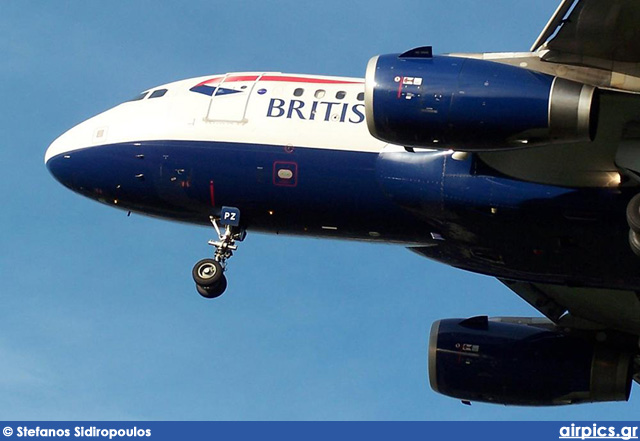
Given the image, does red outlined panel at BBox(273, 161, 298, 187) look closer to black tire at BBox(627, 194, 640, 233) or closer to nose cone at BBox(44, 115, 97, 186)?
nose cone at BBox(44, 115, 97, 186)

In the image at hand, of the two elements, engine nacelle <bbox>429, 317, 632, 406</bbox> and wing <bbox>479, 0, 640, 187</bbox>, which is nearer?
wing <bbox>479, 0, 640, 187</bbox>

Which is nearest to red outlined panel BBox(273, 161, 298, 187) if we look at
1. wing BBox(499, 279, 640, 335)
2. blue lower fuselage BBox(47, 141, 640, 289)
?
blue lower fuselage BBox(47, 141, 640, 289)

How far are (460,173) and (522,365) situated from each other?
580cm

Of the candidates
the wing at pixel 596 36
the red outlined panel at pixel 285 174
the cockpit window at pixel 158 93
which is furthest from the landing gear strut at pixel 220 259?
the wing at pixel 596 36

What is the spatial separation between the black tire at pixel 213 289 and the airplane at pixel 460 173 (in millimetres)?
37

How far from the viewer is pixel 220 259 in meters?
31.0

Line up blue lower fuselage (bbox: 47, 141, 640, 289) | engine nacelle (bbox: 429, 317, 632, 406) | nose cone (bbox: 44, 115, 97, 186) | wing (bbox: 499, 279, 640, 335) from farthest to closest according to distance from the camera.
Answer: wing (bbox: 499, 279, 640, 335), nose cone (bbox: 44, 115, 97, 186), engine nacelle (bbox: 429, 317, 632, 406), blue lower fuselage (bbox: 47, 141, 640, 289)

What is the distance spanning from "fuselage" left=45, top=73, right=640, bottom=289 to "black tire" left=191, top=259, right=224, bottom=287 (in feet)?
3.42

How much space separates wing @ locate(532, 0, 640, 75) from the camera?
25.4m

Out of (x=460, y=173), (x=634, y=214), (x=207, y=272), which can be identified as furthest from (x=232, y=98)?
(x=634, y=214)

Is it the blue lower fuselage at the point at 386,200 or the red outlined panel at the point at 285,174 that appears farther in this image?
the red outlined panel at the point at 285,174

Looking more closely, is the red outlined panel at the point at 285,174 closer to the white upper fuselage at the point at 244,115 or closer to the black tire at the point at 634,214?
the white upper fuselage at the point at 244,115

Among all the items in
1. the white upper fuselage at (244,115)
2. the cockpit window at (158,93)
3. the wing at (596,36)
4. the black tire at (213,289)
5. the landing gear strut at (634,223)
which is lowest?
the landing gear strut at (634,223)

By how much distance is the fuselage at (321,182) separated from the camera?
27.9 m
